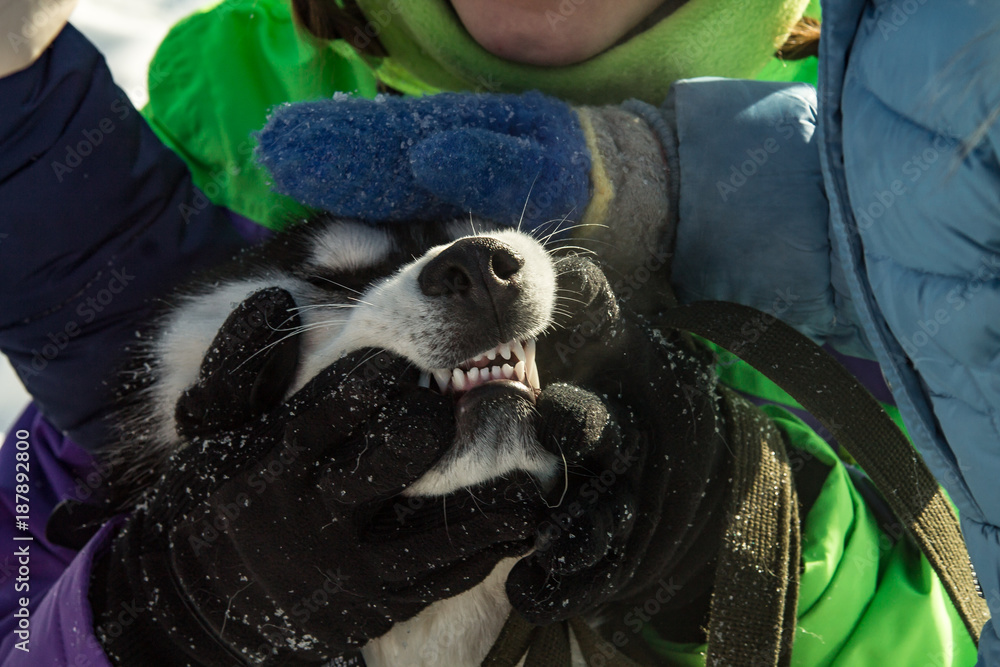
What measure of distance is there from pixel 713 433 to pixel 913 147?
45cm

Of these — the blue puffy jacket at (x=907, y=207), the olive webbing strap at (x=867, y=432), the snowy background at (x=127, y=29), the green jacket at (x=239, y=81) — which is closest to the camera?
the blue puffy jacket at (x=907, y=207)

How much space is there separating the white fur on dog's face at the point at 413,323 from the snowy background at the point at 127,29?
7.99 ft

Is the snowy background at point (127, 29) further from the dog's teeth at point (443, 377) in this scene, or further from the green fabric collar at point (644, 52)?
the dog's teeth at point (443, 377)

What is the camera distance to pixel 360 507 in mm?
967

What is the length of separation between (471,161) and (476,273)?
21 cm

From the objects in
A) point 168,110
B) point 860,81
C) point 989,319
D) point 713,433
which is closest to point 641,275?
point 713,433

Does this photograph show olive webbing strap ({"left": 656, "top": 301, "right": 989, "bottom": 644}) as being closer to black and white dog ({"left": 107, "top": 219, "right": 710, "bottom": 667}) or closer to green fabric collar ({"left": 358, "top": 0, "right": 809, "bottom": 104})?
black and white dog ({"left": 107, "top": 219, "right": 710, "bottom": 667})

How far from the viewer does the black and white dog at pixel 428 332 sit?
91 centimetres

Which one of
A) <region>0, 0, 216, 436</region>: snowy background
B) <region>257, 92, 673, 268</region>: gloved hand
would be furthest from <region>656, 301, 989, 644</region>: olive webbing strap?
<region>0, 0, 216, 436</region>: snowy background

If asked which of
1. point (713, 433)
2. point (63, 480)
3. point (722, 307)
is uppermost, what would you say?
point (722, 307)

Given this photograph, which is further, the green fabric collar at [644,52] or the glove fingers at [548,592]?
the green fabric collar at [644,52]

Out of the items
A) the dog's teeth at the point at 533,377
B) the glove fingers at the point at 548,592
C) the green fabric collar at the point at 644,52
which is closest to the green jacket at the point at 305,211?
the green fabric collar at the point at 644,52

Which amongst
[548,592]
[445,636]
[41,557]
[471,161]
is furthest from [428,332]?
[41,557]

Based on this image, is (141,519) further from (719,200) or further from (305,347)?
(719,200)
